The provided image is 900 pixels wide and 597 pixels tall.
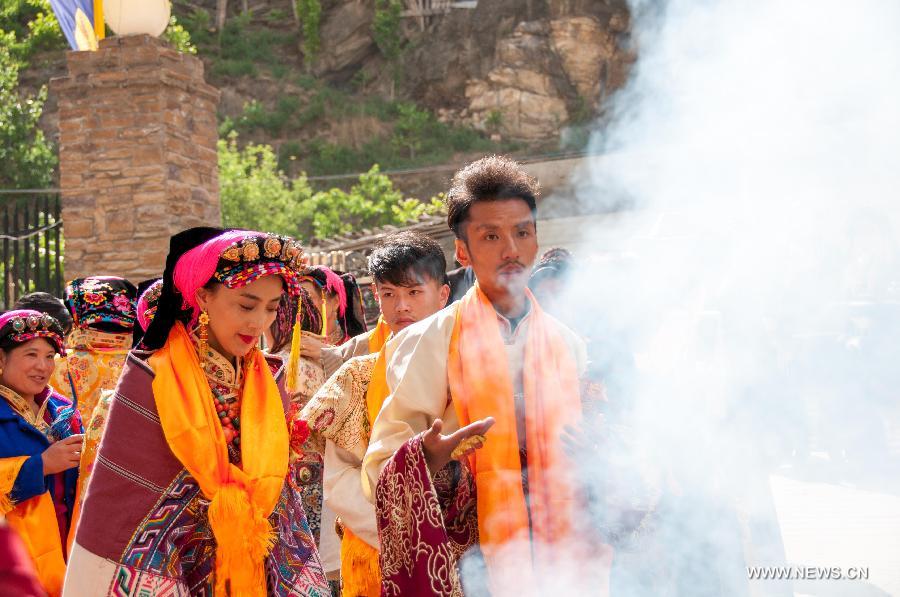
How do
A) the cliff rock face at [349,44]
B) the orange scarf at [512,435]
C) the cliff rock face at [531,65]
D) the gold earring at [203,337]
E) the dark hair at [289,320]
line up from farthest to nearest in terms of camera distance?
the cliff rock face at [349,44], the cliff rock face at [531,65], the dark hair at [289,320], the gold earring at [203,337], the orange scarf at [512,435]

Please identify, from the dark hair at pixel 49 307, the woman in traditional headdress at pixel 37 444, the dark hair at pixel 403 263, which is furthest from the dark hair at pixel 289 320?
the dark hair at pixel 49 307

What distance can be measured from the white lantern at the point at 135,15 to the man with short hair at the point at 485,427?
24.1ft

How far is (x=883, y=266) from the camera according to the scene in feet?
16.2

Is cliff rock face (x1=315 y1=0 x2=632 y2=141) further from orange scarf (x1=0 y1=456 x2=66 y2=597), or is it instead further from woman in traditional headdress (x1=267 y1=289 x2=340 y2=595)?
orange scarf (x1=0 y1=456 x2=66 y2=597)

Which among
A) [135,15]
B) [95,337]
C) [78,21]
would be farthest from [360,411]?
[78,21]

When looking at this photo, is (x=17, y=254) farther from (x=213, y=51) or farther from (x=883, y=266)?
(x=213, y=51)

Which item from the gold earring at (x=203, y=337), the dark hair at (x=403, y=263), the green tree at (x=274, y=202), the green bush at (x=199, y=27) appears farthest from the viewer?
the green bush at (x=199, y=27)

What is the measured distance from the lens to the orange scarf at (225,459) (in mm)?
2938

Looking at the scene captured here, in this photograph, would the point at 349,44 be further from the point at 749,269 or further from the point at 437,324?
the point at 437,324

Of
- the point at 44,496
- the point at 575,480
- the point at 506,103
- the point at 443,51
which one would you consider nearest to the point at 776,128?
the point at 575,480

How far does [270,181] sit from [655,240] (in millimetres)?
19261

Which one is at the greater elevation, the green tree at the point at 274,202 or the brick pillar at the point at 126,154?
the green tree at the point at 274,202

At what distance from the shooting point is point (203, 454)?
2977mm

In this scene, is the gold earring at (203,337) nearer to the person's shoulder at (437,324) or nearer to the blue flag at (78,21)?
the person's shoulder at (437,324)
